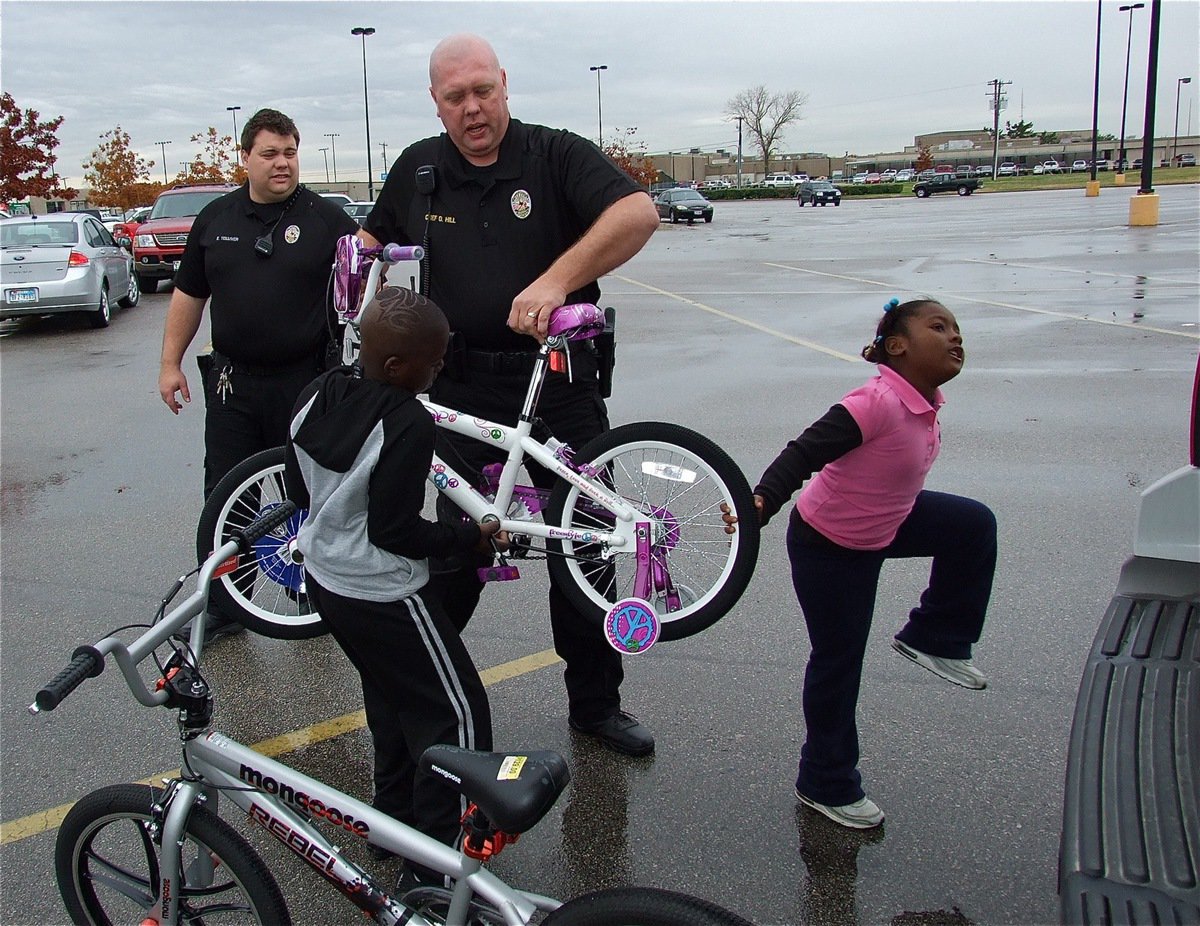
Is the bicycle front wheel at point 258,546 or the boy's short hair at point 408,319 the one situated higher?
the boy's short hair at point 408,319

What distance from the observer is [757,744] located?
3.43 meters

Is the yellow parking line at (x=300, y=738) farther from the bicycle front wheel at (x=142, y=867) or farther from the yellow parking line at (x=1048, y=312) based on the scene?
the yellow parking line at (x=1048, y=312)

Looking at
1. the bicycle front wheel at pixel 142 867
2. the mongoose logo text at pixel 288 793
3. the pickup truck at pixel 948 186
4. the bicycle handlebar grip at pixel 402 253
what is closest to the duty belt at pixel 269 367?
the bicycle handlebar grip at pixel 402 253

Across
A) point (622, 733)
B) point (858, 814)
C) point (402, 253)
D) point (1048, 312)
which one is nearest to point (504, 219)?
point (402, 253)

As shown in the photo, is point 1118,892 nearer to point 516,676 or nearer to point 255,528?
point 255,528

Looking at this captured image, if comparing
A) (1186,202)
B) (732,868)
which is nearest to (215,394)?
(732,868)

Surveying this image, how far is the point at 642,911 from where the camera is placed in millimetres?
1775

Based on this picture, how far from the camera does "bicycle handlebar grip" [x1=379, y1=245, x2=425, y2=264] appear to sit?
3299 millimetres

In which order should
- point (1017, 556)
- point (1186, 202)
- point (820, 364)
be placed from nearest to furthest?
point (1017, 556), point (820, 364), point (1186, 202)

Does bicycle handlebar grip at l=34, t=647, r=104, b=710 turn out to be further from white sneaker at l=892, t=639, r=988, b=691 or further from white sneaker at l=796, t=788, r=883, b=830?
white sneaker at l=892, t=639, r=988, b=691

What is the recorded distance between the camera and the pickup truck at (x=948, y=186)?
191ft

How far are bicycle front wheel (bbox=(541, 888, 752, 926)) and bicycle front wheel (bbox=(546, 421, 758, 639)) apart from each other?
1405mm

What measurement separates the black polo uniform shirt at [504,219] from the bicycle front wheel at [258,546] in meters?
1.07

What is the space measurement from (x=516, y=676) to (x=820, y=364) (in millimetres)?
6663
